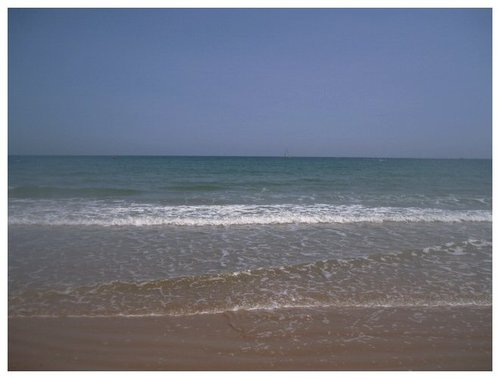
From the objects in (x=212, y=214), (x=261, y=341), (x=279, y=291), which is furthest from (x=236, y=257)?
(x=212, y=214)

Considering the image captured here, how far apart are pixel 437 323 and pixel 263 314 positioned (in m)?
2.23

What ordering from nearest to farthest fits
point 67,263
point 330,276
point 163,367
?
→ point 163,367 → point 330,276 → point 67,263

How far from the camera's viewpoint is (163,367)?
10.6 ft

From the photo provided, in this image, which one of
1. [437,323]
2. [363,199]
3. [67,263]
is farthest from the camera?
[363,199]

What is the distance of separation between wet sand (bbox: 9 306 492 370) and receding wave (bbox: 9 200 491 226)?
5640mm

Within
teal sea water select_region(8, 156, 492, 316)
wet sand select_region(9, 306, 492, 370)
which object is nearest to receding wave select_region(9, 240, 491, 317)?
teal sea water select_region(8, 156, 492, 316)

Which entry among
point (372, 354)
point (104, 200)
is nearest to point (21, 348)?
point (372, 354)

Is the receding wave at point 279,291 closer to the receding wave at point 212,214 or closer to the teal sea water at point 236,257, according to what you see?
the teal sea water at point 236,257

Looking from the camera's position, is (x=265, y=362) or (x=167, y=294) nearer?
(x=265, y=362)

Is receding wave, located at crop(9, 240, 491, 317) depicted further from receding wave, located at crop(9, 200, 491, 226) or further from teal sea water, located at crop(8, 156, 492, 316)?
receding wave, located at crop(9, 200, 491, 226)

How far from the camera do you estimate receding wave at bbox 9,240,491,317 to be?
445 centimetres

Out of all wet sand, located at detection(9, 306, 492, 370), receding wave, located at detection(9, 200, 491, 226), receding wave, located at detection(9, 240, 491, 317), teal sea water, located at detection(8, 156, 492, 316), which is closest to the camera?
wet sand, located at detection(9, 306, 492, 370)
